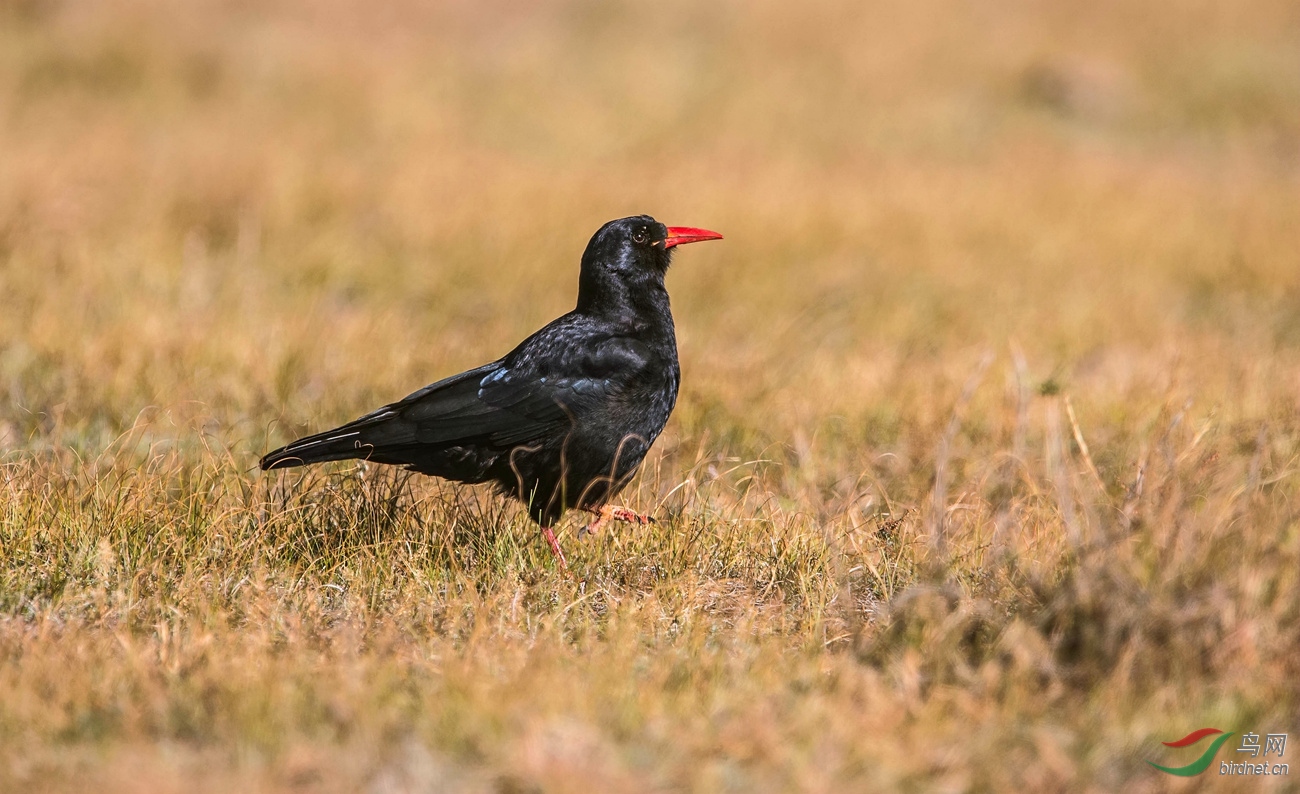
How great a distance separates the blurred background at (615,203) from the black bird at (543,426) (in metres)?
1.22

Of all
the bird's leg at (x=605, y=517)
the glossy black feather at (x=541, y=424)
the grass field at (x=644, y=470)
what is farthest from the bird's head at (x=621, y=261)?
the bird's leg at (x=605, y=517)

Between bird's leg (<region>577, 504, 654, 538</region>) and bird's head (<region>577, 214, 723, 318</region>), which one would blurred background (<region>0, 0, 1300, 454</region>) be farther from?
bird's leg (<region>577, 504, 654, 538</region>)

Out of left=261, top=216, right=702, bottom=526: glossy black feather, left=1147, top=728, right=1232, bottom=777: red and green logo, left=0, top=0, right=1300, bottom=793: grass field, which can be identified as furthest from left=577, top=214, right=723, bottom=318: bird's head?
left=1147, top=728, right=1232, bottom=777: red and green logo

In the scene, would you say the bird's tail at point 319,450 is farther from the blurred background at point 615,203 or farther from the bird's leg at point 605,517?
the blurred background at point 615,203

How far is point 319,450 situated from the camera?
152 inches

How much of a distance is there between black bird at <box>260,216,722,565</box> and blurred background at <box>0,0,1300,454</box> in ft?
4.00

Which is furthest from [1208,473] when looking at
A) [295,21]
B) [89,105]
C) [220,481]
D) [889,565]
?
[295,21]

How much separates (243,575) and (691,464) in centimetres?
192

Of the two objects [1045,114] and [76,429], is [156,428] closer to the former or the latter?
[76,429]

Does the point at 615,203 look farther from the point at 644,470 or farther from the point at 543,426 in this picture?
the point at 543,426

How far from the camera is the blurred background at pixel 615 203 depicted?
6043 millimetres

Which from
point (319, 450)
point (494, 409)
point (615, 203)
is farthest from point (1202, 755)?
point (615, 203)

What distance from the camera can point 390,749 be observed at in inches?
101

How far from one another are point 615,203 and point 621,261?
18.6 ft
